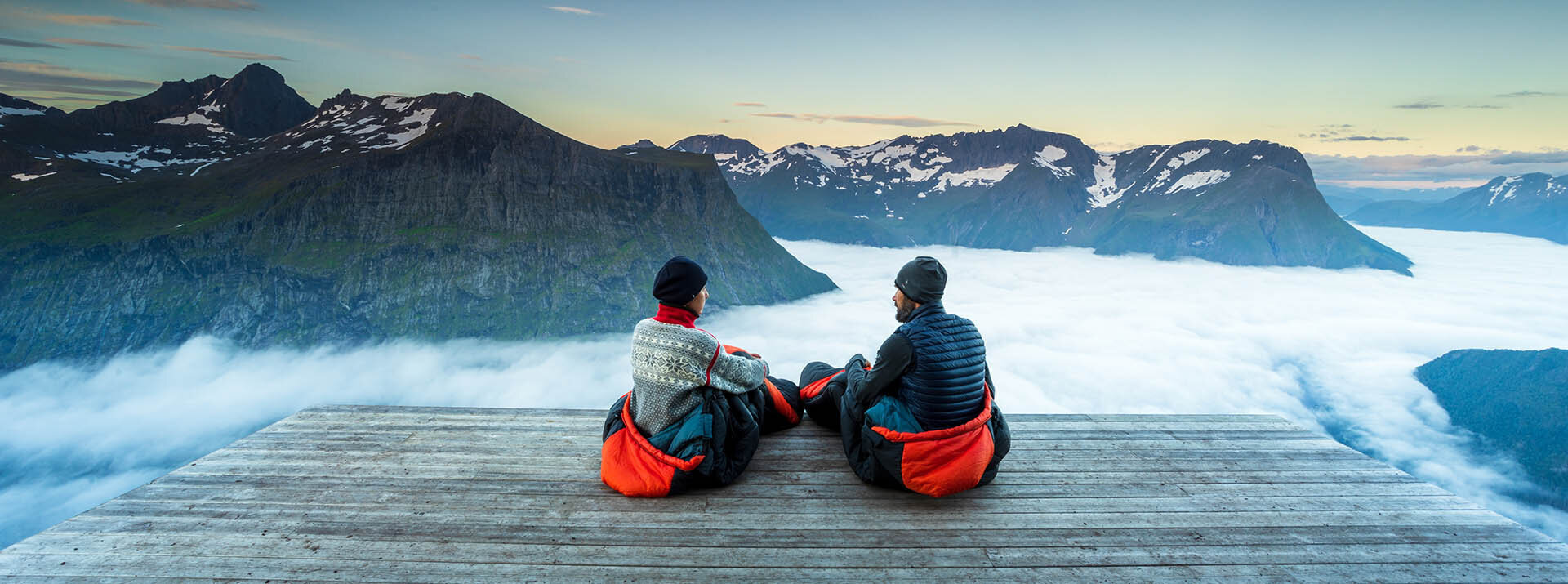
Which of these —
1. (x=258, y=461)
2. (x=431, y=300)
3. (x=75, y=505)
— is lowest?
(x=75, y=505)

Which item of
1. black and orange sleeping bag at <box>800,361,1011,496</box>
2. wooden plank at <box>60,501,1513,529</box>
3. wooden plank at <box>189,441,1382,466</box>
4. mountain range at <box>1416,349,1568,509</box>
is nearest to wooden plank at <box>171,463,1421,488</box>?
wooden plank at <box>189,441,1382,466</box>

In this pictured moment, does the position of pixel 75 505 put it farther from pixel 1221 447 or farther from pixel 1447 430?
pixel 1447 430

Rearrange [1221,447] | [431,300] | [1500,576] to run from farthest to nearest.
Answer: [431,300] < [1221,447] < [1500,576]

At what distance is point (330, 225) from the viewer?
145m

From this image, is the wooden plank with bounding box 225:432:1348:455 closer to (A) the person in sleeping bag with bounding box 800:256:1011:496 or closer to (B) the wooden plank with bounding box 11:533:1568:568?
(A) the person in sleeping bag with bounding box 800:256:1011:496

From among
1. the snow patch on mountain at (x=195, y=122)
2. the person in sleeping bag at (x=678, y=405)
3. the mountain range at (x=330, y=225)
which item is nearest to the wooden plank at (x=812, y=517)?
the person in sleeping bag at (x=678, y=405)

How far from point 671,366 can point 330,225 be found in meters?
173

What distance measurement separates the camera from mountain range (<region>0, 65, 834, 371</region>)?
129 metres

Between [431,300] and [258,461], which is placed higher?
[258,461]

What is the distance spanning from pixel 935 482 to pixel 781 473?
59.5 inches

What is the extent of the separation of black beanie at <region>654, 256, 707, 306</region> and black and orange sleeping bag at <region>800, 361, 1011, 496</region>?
1747 millimetres

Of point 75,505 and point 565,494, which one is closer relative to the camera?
point 565,494

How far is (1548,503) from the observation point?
7562 centimetres

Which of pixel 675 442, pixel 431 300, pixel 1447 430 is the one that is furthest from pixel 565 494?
pixel 431 300
